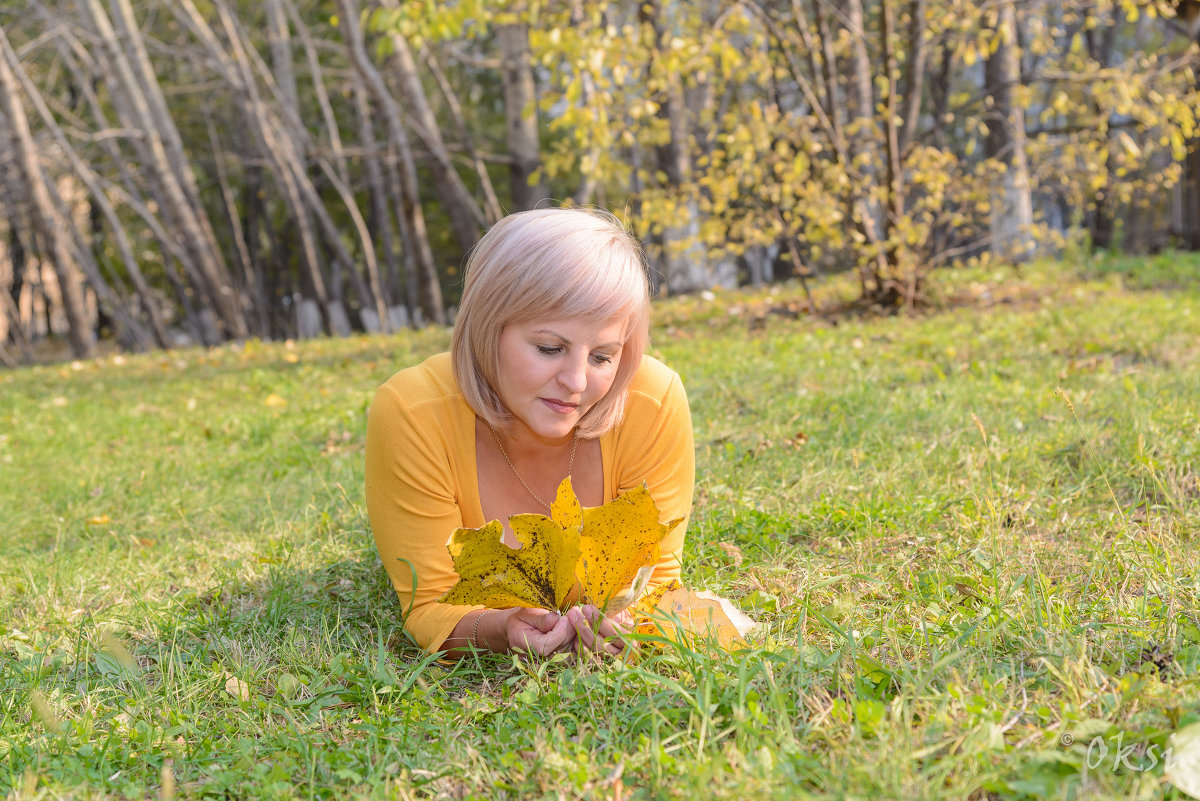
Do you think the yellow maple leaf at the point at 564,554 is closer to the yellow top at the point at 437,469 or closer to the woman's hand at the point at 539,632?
the woman's hand at the point at 539,632

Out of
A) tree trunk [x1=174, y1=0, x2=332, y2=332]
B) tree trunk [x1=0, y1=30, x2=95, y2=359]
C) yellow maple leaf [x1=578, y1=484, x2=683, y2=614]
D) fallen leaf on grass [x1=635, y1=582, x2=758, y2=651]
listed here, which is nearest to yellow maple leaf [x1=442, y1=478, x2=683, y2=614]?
yellow maple leaf [x1=578, y1=484, x2=683, y2=614]

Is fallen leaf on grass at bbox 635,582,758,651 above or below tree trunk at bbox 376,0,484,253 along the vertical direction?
below

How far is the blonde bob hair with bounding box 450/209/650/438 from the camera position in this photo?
2.13 meters

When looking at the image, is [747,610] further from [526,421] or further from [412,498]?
[412,498]

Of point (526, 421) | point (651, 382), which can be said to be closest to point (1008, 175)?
point (651, 382)

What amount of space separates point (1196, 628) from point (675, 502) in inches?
48.8

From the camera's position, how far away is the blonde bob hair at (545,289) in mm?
2129

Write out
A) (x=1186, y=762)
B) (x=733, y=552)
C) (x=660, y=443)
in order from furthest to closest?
1. (x=733, y=552)
2. (x=660, y=443)
3. (x=1186, y=762)

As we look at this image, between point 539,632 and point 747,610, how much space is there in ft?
1.92

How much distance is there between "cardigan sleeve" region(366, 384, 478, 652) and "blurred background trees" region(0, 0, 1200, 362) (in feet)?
3.60

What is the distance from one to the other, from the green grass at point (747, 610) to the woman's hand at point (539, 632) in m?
0.05

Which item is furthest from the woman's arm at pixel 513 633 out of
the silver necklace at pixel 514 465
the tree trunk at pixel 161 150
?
the tree trunk at pixel 161 150

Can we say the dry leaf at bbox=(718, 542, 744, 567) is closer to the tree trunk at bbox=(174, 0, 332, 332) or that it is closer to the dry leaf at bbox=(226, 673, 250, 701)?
the dry leaf at bbox=(226, 673, 250, 701)

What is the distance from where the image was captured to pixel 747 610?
7.96 feet
